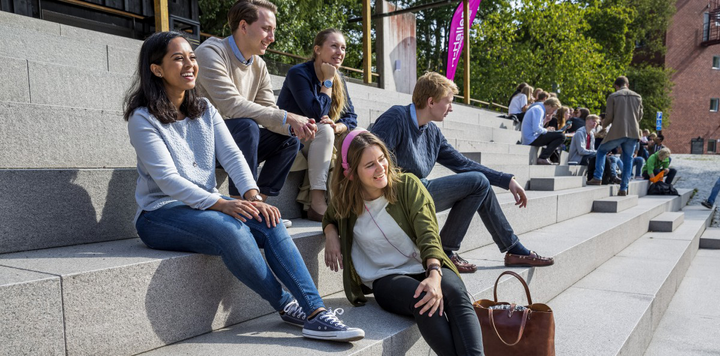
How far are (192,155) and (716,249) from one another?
26.7 ft

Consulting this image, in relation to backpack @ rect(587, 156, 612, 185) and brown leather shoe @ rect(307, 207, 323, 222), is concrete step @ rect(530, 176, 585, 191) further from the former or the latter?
brown leather shoe @ rect(307, 207, 323, 222)

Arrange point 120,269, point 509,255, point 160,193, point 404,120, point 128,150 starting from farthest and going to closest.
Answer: point 509,255, point 404,120, point 128,150, point 160,193, point 120,269

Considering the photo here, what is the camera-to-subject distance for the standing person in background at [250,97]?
3074mm

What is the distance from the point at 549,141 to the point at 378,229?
7.09m

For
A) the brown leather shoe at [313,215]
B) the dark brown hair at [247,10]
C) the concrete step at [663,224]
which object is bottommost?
the concrete step at [663,224]

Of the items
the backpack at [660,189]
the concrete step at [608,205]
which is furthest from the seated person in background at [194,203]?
the backpack at [660,189]

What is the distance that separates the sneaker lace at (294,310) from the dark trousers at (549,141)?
7503 mm

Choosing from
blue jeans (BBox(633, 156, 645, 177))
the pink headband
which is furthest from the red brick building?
the pink headband

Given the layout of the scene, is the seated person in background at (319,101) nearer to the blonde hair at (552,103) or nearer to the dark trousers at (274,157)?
the dark trousers at (274,157)

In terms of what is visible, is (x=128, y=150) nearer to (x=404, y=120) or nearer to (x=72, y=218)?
(x=72, y=218)

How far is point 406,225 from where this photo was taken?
270cm

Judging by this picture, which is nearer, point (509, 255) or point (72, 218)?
point (72, 218)

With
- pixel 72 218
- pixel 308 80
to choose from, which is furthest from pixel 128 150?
pixel 308 80

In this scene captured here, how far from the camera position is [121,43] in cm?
534
